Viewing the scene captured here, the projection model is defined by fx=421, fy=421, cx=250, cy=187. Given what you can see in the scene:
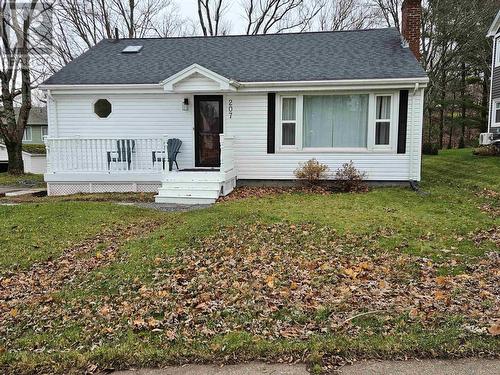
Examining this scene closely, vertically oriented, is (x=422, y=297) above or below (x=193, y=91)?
below

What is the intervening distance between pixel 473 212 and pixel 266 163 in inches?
218

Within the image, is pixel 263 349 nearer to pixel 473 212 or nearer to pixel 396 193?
pixel 473 212

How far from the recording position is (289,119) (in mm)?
11688

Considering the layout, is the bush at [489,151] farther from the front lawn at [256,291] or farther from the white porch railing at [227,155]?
the white porch railing at [227,155]

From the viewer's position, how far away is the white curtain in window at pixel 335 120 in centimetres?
1147

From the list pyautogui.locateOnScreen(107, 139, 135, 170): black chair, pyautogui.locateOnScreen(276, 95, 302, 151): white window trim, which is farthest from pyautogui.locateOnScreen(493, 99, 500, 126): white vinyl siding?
pyautogui.locateOnScreen(107, 139, 135, 170): black chair

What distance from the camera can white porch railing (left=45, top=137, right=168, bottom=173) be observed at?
36.6 ft

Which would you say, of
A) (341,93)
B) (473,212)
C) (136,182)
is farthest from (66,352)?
(341,93)

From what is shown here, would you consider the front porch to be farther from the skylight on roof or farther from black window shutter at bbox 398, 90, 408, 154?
black window shutter at bbox 398, 90, 408, 154

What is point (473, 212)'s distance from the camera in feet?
26.3

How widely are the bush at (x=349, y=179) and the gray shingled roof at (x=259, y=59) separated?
8.00 feet

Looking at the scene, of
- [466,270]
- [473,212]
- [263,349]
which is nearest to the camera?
[263,349]

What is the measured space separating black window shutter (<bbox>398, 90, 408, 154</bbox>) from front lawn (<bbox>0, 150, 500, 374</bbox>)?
3720 mm

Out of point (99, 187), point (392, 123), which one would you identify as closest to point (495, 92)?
point (392, 123)
